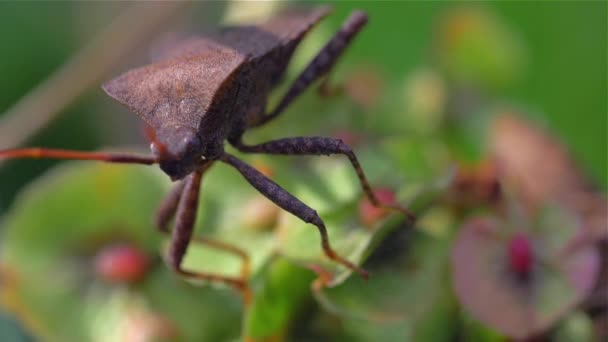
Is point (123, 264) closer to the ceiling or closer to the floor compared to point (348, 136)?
closer to the floor

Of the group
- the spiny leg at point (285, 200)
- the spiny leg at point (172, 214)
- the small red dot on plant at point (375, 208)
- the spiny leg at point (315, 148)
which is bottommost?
the spiny leg at point (172, 214)

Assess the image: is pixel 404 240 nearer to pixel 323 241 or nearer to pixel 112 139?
pixel 323 241

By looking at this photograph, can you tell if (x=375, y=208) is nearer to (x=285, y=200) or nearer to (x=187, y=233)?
(x=285, y=200)

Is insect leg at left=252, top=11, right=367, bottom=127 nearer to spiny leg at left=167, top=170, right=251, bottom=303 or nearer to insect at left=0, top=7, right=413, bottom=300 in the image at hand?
insect at left=0, top=7, right=413, bottom=300

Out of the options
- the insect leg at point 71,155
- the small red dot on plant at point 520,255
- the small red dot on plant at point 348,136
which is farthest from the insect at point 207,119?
the small red dot on plant at point 520,255

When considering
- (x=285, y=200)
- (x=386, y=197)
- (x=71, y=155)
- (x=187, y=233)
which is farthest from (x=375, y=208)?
(x=71, y=155)

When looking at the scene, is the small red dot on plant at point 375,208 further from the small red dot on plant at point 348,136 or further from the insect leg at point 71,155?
the insect leg at point 71,155
